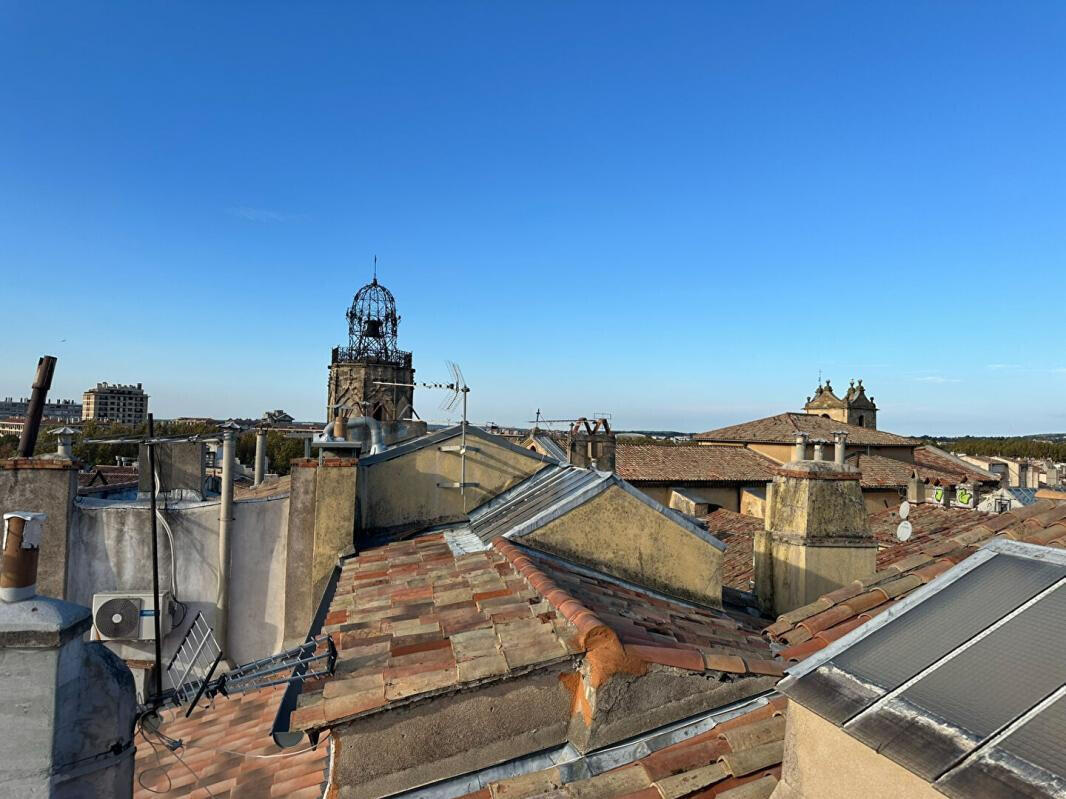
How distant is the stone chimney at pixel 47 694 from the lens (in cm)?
306

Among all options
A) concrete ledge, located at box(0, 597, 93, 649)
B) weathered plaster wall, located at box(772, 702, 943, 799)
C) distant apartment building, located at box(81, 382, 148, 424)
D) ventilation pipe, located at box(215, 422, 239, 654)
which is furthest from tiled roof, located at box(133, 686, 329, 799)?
distant apartment building, located at box(81, 382, 148, 424)

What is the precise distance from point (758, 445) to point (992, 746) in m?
35.5

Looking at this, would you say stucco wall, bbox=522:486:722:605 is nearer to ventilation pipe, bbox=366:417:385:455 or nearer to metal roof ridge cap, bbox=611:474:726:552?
metal roof ridge cap, bbox=611:474:726:552

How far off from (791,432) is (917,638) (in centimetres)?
3446

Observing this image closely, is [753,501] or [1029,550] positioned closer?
[1029,550]

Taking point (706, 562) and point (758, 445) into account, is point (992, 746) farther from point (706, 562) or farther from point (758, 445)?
point (758, 445)

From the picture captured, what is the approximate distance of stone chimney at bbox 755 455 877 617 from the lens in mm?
7824

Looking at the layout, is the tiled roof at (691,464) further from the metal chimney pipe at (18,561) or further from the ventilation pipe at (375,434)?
the metal chimney pipe at (18,561)

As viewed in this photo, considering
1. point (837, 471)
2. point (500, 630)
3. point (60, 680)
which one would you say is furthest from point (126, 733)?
point (837, 471)

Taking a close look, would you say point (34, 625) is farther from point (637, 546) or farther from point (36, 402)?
point (36, 402)

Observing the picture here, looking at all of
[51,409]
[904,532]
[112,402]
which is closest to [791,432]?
[904,532]

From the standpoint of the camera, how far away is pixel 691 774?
135 inches

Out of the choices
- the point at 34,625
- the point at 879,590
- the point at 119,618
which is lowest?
the point at 119,618

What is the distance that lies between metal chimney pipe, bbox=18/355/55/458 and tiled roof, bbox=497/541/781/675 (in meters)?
6.49
